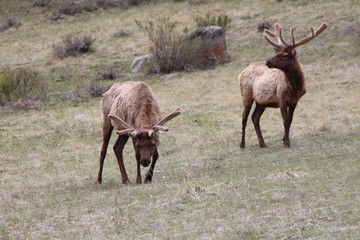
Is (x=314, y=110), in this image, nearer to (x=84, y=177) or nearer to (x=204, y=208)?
(x=84, y=177)

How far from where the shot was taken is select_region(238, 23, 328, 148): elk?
1285 cm

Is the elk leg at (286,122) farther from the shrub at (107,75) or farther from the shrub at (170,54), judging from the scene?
the shrub at (107,75)

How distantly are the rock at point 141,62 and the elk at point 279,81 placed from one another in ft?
38.1

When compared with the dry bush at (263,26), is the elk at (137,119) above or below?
above

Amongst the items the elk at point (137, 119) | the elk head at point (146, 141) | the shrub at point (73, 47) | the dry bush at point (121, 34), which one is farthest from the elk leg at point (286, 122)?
the dry bush at point (121, 34)

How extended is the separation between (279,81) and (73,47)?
1680 cm

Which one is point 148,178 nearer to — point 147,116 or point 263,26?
point 147,116

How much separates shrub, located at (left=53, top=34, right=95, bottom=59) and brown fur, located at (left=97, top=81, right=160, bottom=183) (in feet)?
56.2

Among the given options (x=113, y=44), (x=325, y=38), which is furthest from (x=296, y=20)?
(x=113, y=44)

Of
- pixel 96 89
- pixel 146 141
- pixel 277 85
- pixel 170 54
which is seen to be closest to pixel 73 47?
pixel 170 54

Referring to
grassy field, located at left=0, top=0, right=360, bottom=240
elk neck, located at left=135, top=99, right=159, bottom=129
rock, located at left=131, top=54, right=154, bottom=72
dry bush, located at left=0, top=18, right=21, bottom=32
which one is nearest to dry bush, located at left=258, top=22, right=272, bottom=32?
grassy field, located at left=0, top=0, right=360, bottom=240

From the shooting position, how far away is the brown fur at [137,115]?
33.1 feet

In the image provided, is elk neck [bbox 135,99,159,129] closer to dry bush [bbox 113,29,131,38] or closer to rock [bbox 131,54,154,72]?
rock [bbox 131,54,154,72]

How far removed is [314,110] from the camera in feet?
57.5
